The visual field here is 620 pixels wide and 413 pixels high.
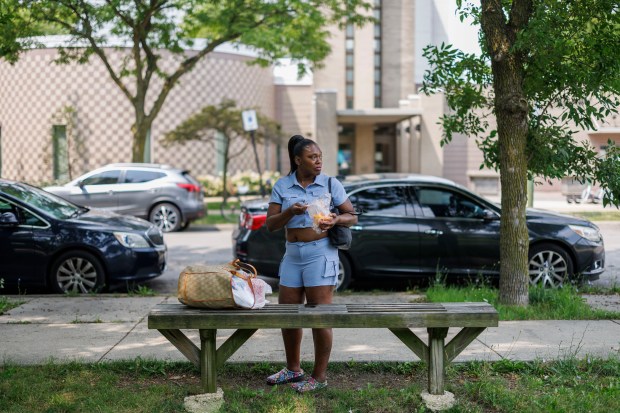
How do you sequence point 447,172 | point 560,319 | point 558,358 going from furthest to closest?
1. point 447,172
2. point 560,319
3. point 558,358

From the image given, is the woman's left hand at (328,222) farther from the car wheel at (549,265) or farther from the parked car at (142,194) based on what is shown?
the parked car at (142,194)

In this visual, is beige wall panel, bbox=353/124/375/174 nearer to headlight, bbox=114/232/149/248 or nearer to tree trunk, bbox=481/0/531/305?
headlight, bbox=114/232/149/248

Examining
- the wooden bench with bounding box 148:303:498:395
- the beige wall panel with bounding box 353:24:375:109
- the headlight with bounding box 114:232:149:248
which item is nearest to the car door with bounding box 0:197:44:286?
the headlight with bounding box 114:232:149:248

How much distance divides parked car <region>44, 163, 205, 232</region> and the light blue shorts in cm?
1312

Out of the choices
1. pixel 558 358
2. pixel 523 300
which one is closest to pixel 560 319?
pixel 523 300

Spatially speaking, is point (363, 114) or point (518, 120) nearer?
point (518, 120)

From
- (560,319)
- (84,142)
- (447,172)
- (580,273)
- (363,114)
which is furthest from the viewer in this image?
(447,172)

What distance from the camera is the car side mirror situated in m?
9.54

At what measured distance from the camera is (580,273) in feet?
32.2

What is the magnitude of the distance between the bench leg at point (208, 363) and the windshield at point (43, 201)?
541cm

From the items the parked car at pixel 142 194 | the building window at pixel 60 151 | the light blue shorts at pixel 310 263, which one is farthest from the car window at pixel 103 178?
the light blue shorts at pixel 310 263

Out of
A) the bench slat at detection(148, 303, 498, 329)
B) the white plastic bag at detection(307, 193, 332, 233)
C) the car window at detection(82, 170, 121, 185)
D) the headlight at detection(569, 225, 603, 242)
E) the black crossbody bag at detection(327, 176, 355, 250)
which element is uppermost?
the car window at detection(82, 170, 121, 185)

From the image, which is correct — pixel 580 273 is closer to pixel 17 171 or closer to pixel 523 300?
pixel 523 300

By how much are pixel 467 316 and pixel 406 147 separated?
32036 millimetres
